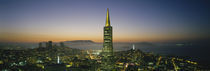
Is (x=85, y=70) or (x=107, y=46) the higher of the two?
(x=107, y=46)

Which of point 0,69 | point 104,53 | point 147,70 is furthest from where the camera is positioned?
point 104,53

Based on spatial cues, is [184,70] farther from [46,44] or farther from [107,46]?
[46,44]

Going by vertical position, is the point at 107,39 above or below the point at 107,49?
above

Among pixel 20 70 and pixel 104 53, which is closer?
pixel 20 70

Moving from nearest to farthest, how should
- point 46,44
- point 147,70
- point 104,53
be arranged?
point 147,70 → point 104,53 → point 46,44

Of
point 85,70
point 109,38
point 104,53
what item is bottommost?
point 85,70

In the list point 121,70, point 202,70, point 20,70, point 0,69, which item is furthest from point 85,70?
point 202,70

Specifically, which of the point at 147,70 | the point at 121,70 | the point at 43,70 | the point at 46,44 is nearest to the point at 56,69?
the point at 43,70

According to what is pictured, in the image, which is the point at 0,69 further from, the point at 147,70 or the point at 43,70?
the point at 147,70

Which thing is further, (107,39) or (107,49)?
(107,49)
